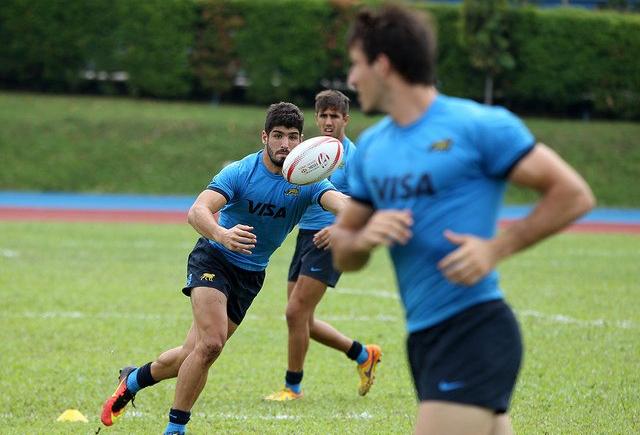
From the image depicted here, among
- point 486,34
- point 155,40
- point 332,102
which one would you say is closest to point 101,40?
point 155,40

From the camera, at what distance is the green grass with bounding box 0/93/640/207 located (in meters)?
27.5

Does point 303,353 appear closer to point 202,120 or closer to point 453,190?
point 453,190

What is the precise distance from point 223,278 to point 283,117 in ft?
3.86

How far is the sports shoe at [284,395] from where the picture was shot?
8523mm


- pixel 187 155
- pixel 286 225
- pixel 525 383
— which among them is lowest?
pixel 187 155

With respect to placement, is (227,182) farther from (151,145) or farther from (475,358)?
(151,145)

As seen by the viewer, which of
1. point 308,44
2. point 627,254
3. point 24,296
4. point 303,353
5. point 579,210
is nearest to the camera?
point 579,210

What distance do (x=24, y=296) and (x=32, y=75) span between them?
70.6 ft

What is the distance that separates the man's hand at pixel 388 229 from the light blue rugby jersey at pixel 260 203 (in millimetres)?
3146

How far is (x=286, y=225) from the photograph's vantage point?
7559 millimetres

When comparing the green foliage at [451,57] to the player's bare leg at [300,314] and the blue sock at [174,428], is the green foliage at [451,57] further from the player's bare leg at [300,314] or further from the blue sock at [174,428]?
the blue sock at [174,428]

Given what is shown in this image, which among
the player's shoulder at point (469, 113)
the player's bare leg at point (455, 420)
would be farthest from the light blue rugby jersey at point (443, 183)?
the player's bare leg at point (455, 420)

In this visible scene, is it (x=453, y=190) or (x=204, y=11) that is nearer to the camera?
(x=453, y=190)

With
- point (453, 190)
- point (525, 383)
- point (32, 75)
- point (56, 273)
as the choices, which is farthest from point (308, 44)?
point (453, 190)
